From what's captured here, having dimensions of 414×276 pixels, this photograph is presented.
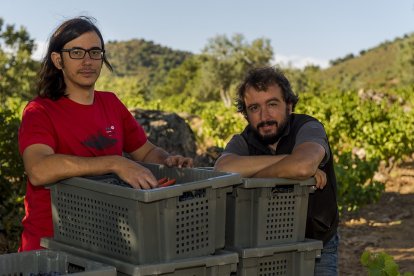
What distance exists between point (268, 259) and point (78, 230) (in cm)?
100

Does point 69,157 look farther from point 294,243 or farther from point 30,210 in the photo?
point 294,243

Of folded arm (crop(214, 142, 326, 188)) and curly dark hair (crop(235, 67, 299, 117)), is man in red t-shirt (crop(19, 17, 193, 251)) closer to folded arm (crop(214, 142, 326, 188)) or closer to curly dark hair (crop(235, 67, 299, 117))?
folded arm (crop(214, 142, 326, 188))

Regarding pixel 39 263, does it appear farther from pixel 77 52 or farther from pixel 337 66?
pixel 337 66

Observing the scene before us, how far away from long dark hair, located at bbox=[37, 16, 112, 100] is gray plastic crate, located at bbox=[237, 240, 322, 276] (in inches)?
51.6

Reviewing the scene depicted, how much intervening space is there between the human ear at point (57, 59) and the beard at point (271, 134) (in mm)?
1153

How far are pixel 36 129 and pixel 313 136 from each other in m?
1.53

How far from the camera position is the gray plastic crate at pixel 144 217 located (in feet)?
10.3

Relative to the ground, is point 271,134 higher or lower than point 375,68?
lower

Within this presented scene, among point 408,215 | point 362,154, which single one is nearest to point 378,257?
point 408,215

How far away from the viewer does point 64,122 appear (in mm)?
3701

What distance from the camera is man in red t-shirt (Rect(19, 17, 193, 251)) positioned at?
11.5 ft

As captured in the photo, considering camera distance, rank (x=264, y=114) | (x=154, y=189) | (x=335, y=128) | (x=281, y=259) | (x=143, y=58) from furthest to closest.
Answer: (x=143, y=58) → (x=335, y=128) → (x=264, y=114) → (x=281, y=259) → (x=154, y=189)

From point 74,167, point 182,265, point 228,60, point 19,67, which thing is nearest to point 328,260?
point 182,265

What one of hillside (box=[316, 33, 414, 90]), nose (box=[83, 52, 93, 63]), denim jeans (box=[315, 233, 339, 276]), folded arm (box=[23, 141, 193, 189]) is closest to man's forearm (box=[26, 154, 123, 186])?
folded arm (box=[23, 141, 193, 189])
